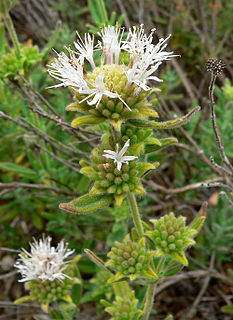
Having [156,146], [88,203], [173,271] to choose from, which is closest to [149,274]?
[173,271]

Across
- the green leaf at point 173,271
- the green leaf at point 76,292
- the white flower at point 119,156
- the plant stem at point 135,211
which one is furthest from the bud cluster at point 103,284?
the white flower at point 119,156

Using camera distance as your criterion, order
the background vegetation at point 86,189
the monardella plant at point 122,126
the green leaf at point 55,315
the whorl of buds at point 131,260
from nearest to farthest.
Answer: the monardella plant at point 122,126, the whorl of buds at point 131,260, the green leaf at point 55,315, the background vegetation at point 86,189

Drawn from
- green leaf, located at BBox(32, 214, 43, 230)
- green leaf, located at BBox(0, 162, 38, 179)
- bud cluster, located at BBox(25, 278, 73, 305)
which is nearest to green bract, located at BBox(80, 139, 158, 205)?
bud cluster, located at BBox(25, 278, 73, 305)

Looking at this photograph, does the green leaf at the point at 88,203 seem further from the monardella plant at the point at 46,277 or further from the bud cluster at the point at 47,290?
the bud cluster at the point at 47,290

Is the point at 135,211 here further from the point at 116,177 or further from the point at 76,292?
the point at 76,292

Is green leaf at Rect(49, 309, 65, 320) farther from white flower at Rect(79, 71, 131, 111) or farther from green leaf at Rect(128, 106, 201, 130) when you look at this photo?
white flower at Rect(79, 71, 131, 111)

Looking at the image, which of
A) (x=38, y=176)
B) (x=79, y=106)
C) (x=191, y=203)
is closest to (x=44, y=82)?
(x=38, y=176)

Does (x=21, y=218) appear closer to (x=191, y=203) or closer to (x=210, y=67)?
(x=191, y=203)
